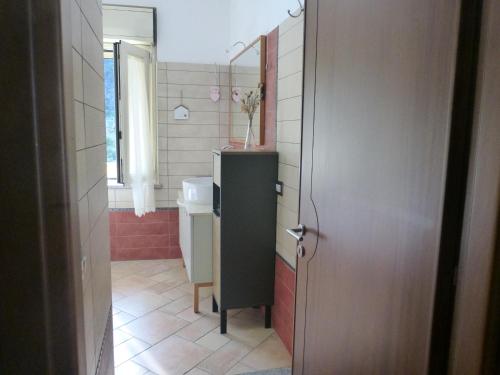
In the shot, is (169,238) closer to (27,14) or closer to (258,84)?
(258,84)

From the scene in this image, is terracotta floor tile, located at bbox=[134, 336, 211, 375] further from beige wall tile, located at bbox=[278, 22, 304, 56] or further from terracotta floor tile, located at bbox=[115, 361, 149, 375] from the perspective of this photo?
beige wall tile, located at bbox=[278, 22, 304, 56]

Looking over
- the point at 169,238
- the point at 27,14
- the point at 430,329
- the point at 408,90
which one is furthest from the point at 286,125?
the point at 169,238

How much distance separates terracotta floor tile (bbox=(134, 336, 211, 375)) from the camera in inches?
94.8

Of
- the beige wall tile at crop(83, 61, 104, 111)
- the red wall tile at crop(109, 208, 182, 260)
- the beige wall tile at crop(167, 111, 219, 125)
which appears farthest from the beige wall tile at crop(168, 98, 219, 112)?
the beige wall tile at crop(83, 61, 104, 111)

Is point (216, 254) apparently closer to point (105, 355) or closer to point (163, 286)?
point (163, 286)

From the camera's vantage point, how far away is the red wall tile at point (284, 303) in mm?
2535

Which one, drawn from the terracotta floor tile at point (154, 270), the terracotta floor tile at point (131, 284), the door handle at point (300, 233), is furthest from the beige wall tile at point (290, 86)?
the terracotta floor tile at point (154, 270)

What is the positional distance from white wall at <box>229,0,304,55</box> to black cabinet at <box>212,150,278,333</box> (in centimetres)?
94

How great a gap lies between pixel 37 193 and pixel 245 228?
6.63ft

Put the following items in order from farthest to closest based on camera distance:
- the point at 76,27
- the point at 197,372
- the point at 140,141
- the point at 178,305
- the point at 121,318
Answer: the point at 140,141, the point at 178,305, the point at 121,318, the point at 197,372, the point at 76,27

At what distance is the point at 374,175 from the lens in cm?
116

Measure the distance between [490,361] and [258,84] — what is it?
260cm

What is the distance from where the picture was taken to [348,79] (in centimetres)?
130

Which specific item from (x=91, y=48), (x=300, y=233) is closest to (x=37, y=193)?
(x=91, y=48)
